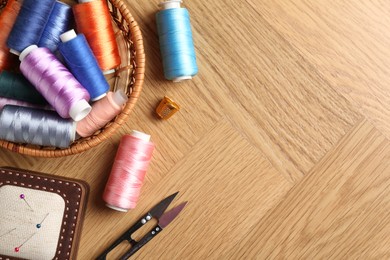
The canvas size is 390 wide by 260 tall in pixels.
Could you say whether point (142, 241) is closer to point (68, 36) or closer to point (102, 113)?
point (102, 113)

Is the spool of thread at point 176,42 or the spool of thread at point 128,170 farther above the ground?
the spool of thread at point 176,42

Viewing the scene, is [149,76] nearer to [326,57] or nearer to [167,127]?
[167,127]

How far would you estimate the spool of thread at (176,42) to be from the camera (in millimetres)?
1196

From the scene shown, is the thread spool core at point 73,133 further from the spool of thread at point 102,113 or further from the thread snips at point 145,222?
the thread snips at point 145,222

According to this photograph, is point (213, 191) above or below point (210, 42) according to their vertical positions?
below

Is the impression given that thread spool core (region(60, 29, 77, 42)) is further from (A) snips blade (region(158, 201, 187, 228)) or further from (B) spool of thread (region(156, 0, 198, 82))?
(A) snips blade (region(158, 201, 187, 228))

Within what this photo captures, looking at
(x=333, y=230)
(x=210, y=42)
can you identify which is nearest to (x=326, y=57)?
(x=210, y=42)

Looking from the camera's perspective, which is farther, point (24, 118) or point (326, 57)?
point (326, 57)

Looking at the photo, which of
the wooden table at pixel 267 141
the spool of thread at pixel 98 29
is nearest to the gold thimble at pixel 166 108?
the wooden table at pixel 267 141

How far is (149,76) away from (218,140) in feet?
0.66

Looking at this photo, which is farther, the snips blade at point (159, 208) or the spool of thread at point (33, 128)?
the snips blade at point (159, 208)

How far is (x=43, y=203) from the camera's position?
3.96 feet

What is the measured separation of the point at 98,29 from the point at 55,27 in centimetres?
10

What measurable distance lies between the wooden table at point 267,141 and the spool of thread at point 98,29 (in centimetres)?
10
